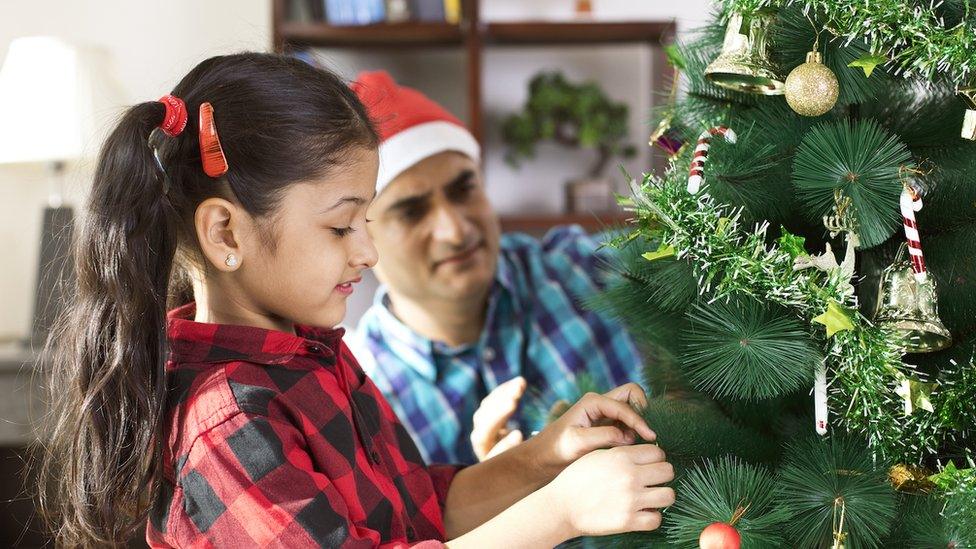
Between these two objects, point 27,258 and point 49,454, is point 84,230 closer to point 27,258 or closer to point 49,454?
point 49,454

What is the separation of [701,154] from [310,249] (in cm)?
35

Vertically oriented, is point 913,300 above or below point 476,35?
above

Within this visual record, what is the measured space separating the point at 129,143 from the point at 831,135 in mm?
574

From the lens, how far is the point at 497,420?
1201 mm

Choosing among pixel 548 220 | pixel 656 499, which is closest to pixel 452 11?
pixel 548 220

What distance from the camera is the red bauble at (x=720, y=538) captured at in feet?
2.19

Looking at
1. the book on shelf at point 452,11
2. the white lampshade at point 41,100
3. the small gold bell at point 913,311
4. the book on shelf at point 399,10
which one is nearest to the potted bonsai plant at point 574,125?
the book on shelf at point 452,11

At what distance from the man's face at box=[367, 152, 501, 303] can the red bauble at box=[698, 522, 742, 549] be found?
108cm

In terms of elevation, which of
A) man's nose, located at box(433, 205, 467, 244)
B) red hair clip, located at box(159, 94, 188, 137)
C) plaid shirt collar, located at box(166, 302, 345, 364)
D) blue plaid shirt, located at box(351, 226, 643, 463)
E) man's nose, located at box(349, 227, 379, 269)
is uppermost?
red hair clip, located at box(159, 94, 188, 137)

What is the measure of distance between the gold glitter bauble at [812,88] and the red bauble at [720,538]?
298 mm

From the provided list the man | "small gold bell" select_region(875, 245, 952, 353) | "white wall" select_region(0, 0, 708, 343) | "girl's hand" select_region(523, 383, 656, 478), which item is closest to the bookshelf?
"white wall" select_region(0, 0, 708, 343)

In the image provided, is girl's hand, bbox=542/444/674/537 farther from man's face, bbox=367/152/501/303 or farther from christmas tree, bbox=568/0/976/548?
man's face, bbox=367/152/501/303

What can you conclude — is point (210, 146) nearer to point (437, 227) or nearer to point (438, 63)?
point (437, 227)

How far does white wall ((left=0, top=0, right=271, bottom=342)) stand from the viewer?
9.38ft
